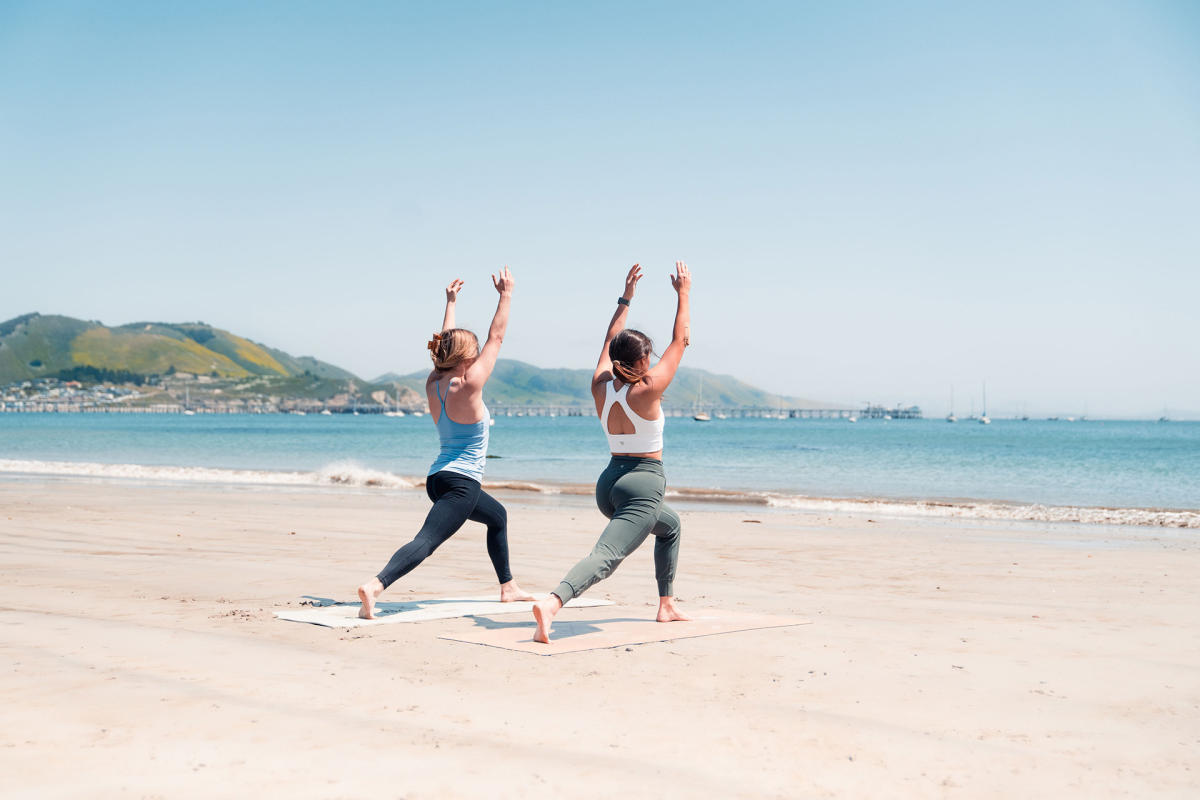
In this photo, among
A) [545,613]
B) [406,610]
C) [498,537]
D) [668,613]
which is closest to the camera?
[545,613]

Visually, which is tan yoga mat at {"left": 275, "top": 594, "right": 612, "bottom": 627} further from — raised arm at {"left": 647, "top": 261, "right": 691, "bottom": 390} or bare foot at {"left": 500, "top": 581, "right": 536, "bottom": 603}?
raised arm at {"left": 647, "top": 261, "right": 691, "bottom": 390}

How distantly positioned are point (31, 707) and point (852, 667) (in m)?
4.10

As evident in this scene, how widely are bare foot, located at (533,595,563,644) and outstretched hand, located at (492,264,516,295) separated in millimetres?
2180

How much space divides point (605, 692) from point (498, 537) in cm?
257

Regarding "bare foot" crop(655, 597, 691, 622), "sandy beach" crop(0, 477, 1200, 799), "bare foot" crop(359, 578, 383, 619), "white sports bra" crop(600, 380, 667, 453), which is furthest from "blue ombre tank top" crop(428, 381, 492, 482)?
"bare foot" crop(655, 597, 691, 622)

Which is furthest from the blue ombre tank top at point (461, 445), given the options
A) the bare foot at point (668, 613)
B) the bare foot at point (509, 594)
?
the bare foot at point (668, 613)

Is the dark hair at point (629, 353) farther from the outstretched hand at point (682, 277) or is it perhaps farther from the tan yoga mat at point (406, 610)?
the tan yoga mat at point (406, 610)

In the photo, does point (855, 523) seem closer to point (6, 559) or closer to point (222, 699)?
point (6, 559)

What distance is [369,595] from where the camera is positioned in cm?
641

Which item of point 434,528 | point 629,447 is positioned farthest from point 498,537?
point 629,447

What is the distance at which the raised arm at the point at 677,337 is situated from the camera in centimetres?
588

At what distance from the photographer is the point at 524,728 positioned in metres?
4.16

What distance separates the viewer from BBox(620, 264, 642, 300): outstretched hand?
6426 millimetres

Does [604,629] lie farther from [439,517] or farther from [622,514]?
[439,517]
